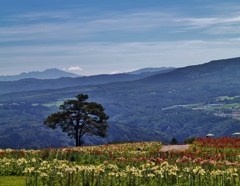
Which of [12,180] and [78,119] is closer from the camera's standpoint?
[12,180]

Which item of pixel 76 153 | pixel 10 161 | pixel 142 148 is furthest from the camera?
pixel 142 148

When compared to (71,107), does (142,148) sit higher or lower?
lower

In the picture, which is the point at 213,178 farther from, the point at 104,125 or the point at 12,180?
the point at 104,125

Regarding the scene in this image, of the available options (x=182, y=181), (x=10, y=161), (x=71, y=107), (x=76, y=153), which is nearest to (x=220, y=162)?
(x=182, y=181)

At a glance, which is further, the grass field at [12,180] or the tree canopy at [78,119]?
the tree canopy at [78,119]

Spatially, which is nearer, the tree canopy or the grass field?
the grass field

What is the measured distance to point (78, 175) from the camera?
19328 mm

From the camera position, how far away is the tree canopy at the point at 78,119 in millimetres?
58594

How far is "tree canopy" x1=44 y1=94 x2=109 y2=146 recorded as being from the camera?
192 ft

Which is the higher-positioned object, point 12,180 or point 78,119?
point 78,119

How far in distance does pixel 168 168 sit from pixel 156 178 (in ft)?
2.67

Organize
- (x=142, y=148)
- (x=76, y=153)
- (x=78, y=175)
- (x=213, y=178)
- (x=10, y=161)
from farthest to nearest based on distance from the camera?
1. (x=142, y=148)
2. (x=76, y=153)
3. (x=10, y=161)
4. (x=78, y=175)
5. (x=213, y=178)

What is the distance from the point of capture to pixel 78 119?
5862 cm

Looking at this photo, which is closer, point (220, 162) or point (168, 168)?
point (168, 168)
